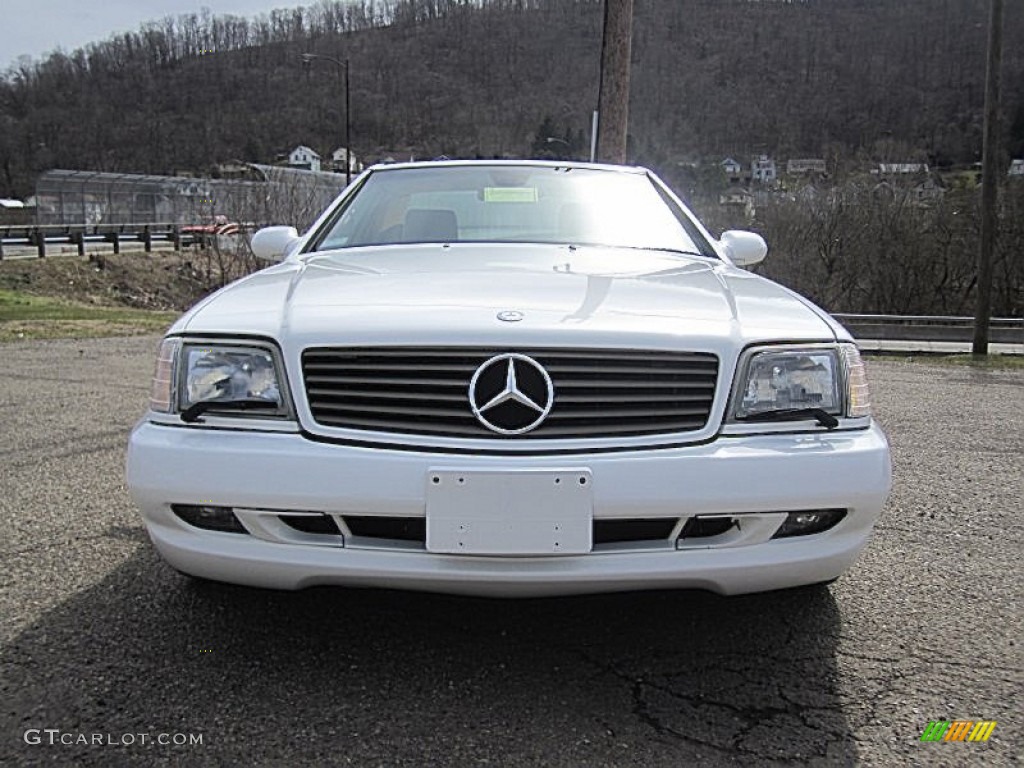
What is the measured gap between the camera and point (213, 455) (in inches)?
84.3

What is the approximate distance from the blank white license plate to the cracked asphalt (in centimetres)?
43

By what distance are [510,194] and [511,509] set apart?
6.85 ft

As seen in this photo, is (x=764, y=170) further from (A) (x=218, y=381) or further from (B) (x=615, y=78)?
(A) (x=218, y=381)

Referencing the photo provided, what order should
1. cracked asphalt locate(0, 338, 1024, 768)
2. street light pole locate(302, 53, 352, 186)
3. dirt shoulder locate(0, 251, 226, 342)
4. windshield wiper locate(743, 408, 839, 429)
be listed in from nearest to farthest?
1. cracked asphalt locate(0, 338, 1024, 768)
2. windshield wiper locate(743, 408, 839, 429)
3. dirt shoulder locate(0, 251, 226, 342)
4. street light pole locate(302, 53, 352, 186)

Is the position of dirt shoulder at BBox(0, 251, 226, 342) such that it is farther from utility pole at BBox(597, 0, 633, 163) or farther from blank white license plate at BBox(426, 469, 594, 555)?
blank white license plate at BBox(426, 469, 594, 555)

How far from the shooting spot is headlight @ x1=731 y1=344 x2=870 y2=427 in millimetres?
2271

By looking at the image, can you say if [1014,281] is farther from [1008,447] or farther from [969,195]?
[1008,447]

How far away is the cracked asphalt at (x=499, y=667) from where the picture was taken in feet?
6.51

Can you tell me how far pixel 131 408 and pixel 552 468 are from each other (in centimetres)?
508

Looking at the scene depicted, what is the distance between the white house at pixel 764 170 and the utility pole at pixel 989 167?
85.9 feet

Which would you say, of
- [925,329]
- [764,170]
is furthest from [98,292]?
[764,170]

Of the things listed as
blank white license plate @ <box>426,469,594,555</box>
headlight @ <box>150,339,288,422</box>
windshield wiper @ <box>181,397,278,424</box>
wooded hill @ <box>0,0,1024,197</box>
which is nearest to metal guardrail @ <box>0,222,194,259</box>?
wooded hill @ <box>0,0,1024,197</box>

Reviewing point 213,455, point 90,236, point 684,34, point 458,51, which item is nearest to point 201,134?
point 458,51

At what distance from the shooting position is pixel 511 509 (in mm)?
2021
